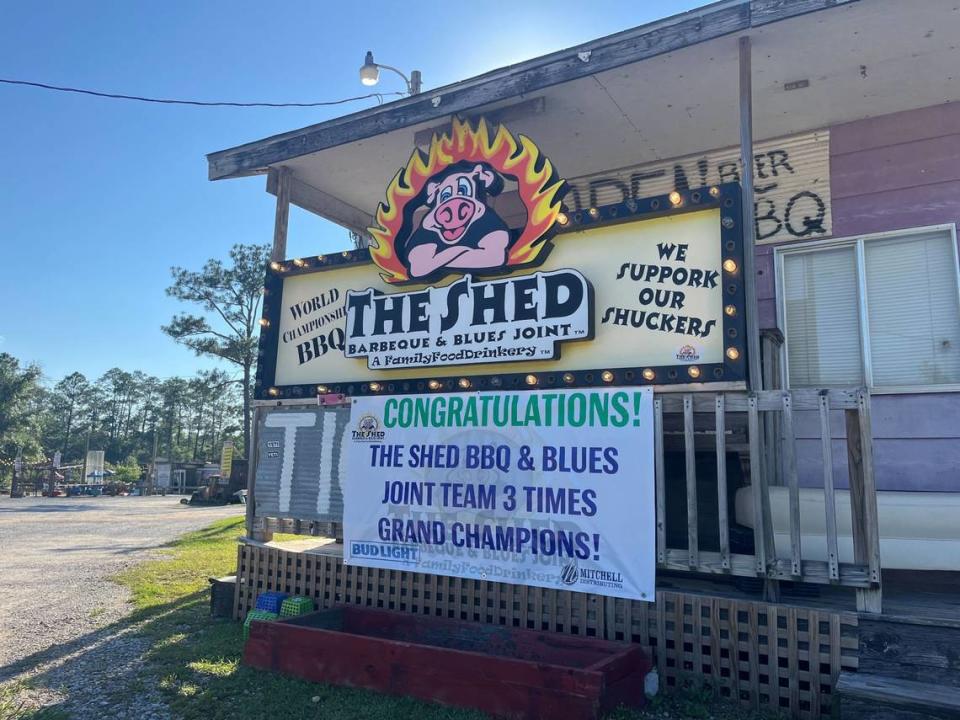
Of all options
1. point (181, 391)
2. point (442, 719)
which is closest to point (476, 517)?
point (442, 719)

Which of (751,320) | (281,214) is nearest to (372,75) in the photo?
(281,214)

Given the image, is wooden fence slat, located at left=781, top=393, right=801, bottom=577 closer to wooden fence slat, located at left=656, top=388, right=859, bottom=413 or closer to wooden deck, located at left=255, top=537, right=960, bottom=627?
wooden fence slat, located at left=656, top=388, right=859, bottom=413

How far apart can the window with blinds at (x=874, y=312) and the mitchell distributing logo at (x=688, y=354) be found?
7.46 ft

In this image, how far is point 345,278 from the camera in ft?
23.9

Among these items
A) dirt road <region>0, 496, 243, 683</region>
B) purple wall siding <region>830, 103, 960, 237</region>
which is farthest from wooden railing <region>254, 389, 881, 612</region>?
dirt road <region>0, 496, 243, 683</region>

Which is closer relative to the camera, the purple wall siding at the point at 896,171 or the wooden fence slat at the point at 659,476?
the wooden fence slat at the point at 659,476

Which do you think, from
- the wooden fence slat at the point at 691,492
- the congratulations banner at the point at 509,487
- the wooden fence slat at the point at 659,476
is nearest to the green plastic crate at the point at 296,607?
the congratulations banner at the point at 509,487

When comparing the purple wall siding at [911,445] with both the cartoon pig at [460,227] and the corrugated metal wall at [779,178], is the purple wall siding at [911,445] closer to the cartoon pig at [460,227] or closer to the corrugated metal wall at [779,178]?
the corrugated metal wall at [779,178]

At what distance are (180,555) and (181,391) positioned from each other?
8541 cm

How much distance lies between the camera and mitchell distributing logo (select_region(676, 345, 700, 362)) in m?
5.25

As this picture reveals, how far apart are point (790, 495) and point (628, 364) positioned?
1.50 metres

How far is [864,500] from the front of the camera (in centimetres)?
456

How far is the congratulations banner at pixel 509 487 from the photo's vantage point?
5.21 metres

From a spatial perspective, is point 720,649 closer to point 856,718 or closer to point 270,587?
point 856,718
